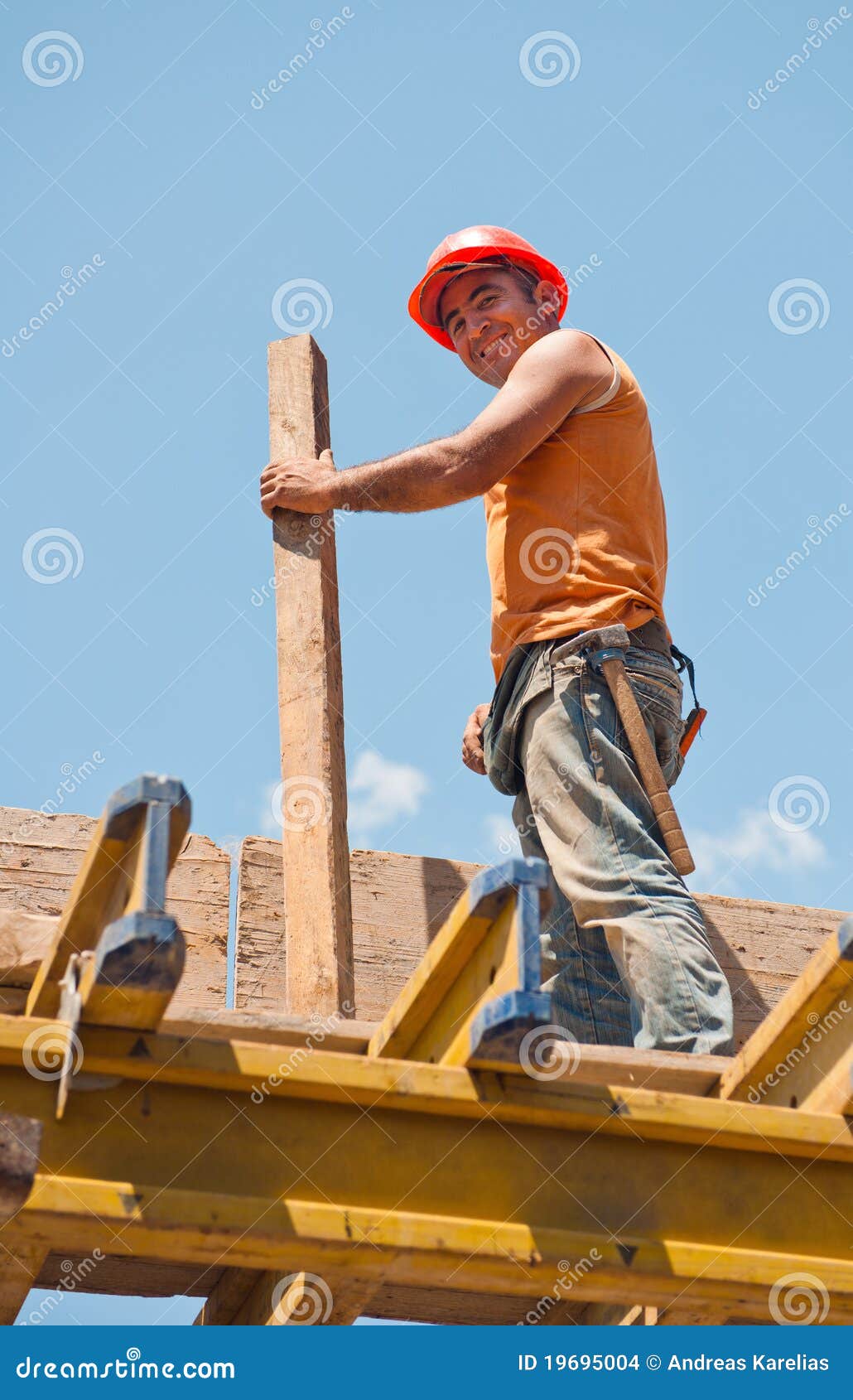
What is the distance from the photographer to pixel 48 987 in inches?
107

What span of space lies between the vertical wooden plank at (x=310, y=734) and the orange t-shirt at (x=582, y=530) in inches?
19.2

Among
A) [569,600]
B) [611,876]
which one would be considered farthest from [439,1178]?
[569,600]

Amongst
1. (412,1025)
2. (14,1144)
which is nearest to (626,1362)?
(412,1025)

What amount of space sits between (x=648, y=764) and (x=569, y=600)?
552 millimetres

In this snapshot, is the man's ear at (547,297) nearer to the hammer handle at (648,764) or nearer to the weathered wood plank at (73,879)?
the hammer handle at (648,764)

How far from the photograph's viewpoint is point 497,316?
508cm

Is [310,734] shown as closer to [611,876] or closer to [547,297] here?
[611,876]

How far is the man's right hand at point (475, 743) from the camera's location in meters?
5.28

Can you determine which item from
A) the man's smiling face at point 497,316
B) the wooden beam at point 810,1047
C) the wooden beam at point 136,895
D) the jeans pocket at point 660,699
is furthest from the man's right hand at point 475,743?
the wooden beam at point 136,895

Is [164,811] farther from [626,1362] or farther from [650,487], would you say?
[650,487]

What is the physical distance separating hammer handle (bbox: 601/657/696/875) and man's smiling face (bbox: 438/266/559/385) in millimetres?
1115

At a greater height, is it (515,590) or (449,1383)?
(515,590)

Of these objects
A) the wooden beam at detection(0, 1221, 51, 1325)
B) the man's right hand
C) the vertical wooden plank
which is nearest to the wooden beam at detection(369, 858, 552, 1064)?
the wooden beam at detection(0, 1221, 51, 1325)

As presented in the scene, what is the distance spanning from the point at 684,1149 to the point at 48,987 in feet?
3.51
